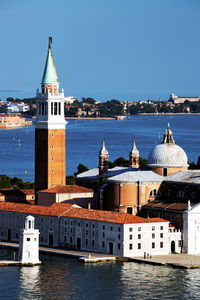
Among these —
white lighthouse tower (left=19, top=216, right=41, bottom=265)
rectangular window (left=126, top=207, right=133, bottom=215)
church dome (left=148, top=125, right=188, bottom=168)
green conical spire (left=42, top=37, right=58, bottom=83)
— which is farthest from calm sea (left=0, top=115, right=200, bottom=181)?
white lighthouse tower (left=19, top=216, right=41, bottom=265)

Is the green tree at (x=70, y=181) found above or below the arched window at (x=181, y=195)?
below

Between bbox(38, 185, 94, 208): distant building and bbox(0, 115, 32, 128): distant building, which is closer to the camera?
→ bbox(38, 185, 94, 208): distant building

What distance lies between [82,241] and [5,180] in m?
19.8

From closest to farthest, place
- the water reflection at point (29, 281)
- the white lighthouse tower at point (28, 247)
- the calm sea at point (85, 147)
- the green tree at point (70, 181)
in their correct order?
the water reflection at point (29, 281)
the white lighthouse tower at point (28, 247)
the green tree at point (70, 181)
the calm sea at point (85, 147)

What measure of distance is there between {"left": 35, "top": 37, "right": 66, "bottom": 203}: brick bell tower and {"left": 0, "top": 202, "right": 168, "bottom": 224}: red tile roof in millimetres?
2787

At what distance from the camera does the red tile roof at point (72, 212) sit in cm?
4266

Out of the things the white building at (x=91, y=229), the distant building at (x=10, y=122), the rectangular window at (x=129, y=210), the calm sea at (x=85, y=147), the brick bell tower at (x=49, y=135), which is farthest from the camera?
the distant building at (x=10, y=122)

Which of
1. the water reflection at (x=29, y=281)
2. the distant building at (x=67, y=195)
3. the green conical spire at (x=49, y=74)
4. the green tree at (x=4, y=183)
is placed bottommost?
the water reflection at (x=29, y=281)

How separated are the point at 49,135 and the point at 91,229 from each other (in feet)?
26.6

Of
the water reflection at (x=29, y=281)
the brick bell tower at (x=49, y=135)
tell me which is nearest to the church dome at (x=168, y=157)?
the brick bell tower at (x=49, y=135)

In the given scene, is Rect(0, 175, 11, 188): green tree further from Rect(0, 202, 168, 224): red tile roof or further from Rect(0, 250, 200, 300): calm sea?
Rect(0, 250, 200, 300): calm sea

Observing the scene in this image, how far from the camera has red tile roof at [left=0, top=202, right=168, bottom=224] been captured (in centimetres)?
4266

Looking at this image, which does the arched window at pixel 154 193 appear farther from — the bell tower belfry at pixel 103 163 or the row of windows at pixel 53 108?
the row of windows at pixel 53 108

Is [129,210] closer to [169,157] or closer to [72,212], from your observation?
[72,212]
